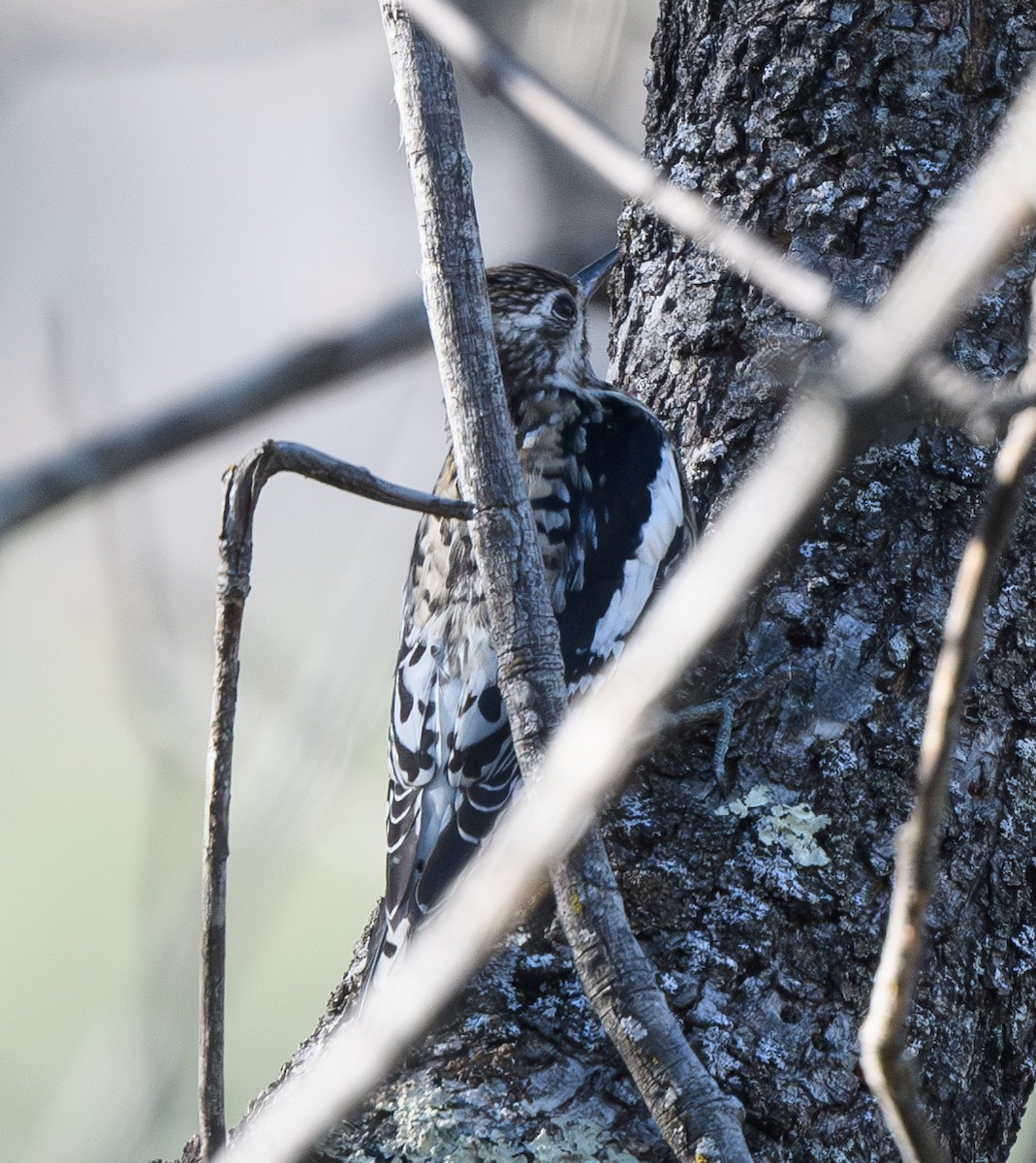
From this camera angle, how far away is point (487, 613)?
91.1 inches

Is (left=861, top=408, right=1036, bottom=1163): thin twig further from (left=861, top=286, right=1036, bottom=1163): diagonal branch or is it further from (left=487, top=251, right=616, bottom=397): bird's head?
(left=487, top=251, right=616, bottom=397): bird's head

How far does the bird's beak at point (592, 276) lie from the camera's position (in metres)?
3.22

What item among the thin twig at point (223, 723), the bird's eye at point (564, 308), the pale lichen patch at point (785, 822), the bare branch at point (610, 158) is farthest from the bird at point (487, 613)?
the bare branch at point (610, 158)

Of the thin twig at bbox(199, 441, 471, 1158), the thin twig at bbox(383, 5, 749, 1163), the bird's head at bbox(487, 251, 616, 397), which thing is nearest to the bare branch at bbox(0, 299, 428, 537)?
the bird's head at bbox(487, 251, 616, 397)

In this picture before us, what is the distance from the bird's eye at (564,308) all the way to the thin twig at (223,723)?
1.91 metres

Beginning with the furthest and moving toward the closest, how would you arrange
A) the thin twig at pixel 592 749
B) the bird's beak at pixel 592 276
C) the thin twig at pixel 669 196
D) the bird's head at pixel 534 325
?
the bird's beak at pixel 592 276, the bird's head at pixel 534 325, the thin twig at pixel 669 196, the thin twig at pixel 592 749

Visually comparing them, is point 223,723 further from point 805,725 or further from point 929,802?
point 805,725

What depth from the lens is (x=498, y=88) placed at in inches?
43.3

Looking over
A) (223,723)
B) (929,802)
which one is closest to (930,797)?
(929,802)

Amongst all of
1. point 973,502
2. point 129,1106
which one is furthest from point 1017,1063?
point 129,1106

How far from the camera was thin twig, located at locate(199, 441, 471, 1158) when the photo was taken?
1.24 meters

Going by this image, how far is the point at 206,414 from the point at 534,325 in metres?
1.04

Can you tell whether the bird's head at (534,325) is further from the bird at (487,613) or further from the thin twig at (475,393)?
the thin twig at (475,393)

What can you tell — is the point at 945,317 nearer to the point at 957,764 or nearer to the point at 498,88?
the point at 498,88
